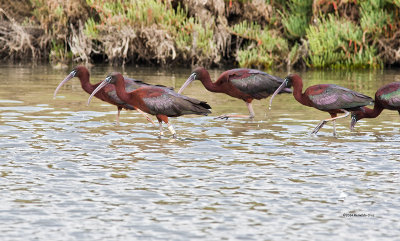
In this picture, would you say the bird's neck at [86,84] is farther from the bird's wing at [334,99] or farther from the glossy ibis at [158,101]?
the bird's wing at [334,99]

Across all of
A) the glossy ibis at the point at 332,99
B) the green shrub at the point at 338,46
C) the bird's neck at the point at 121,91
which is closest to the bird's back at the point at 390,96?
the glossy ibis at the point at 332,99

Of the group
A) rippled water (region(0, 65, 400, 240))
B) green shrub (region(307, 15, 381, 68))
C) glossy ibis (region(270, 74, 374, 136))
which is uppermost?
green shrub (region(307, 15, 381, 68))

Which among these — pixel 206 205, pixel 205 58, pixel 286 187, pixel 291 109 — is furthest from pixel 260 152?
pixel 205 58

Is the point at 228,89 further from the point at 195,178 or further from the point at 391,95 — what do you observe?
the point at 195,178

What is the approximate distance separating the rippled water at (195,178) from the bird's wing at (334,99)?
413 millimetres

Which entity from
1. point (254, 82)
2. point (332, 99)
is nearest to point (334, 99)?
point (332, 99)

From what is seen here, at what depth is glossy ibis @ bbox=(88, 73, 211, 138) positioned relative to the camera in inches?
417

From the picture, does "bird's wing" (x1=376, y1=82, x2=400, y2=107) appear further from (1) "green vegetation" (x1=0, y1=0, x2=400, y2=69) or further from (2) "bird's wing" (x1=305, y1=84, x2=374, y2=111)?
(1) "green vegetation" (x1=0, y1=0, x2=400, y2=69)

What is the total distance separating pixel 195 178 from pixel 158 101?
2.89m

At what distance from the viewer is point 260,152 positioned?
374 inches

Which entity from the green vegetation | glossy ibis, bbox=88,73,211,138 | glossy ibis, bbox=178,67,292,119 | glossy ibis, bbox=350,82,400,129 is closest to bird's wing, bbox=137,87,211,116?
glossy ibis, bbox=88,73,211,138

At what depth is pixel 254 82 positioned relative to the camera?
41.5 feet

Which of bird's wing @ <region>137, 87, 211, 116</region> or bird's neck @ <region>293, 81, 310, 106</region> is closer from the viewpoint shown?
bird's wing @ <region>137, 87, 211, 116</region>

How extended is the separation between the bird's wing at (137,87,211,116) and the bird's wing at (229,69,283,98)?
193cm
